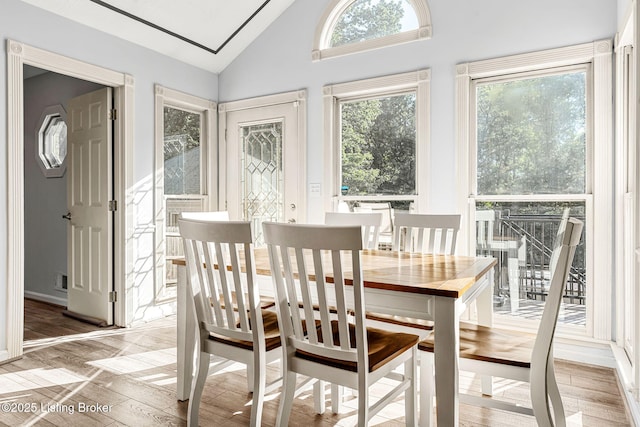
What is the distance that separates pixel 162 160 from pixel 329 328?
10.2ft

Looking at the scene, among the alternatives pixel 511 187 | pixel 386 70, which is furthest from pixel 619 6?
pixel 386 70

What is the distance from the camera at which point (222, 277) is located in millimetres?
1821

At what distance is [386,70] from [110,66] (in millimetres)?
2378

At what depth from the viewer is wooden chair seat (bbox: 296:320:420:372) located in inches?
62.7

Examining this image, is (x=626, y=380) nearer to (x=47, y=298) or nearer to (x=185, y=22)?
(x=185, y=22)

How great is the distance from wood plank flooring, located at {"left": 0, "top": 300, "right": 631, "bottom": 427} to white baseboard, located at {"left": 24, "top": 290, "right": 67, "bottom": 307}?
1348mm

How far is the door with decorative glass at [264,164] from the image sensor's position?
4227 mm

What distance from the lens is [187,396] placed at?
2.34 metres

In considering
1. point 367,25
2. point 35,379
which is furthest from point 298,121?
point 35,379

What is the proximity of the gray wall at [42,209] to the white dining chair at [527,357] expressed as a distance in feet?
14.0

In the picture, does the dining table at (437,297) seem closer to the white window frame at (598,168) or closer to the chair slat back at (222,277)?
the chair slat back at (222,277)

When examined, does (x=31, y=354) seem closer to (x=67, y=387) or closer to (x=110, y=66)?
(x=67, y=387)

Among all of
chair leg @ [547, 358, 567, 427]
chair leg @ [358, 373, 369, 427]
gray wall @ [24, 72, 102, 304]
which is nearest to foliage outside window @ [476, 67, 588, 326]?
chair leg @ [547, 358, 567, 427]

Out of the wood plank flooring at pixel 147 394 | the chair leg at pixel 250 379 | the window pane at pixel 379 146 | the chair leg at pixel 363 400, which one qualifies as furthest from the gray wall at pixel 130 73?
the chair leg at pixel 363 400
